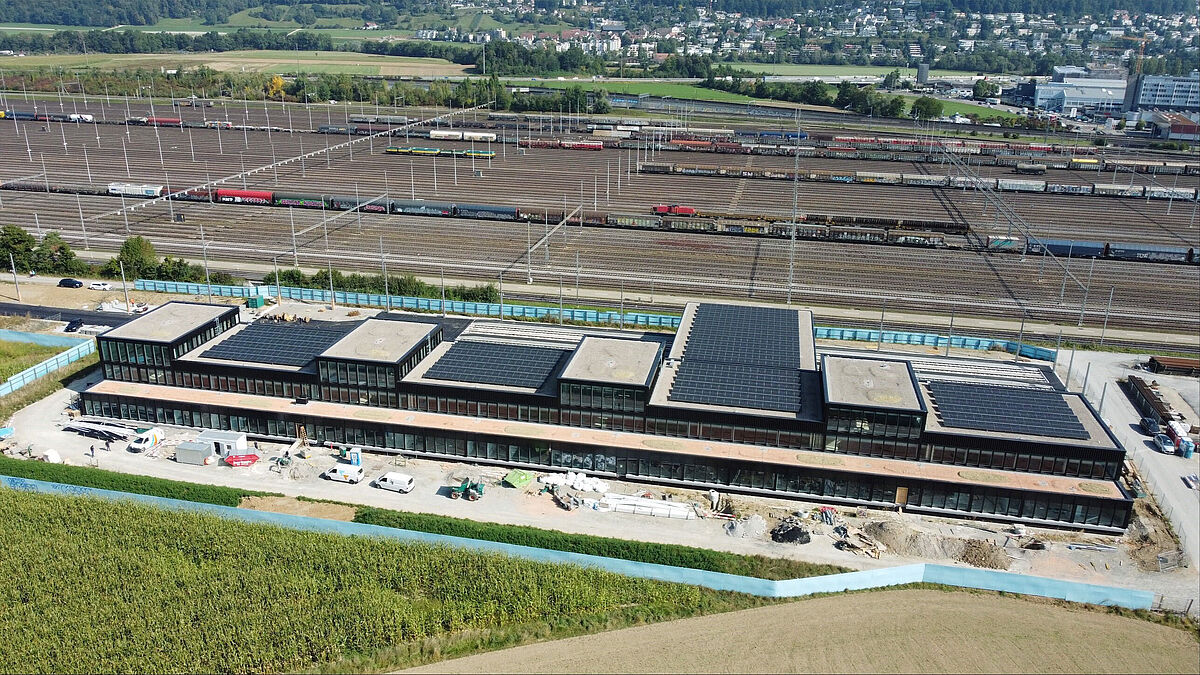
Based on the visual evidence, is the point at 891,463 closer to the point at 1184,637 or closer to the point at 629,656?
the point at 1184,637

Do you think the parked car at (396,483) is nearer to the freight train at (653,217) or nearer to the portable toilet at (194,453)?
Result: the portable toilet at (194,453)

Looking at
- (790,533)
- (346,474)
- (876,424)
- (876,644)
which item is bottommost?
(876,644)

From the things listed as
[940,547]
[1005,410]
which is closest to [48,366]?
[940,547]

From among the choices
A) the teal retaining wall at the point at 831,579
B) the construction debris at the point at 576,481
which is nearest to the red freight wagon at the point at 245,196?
the construction debris at the point at 576,481

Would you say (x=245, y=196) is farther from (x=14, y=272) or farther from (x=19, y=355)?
(x=19, y=355)

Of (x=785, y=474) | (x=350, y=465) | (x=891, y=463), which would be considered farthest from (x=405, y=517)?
(x=891, y=463)

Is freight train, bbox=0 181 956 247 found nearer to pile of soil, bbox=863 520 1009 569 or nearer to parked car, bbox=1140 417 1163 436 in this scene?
parked car, bbox=1140 417 1163 436
